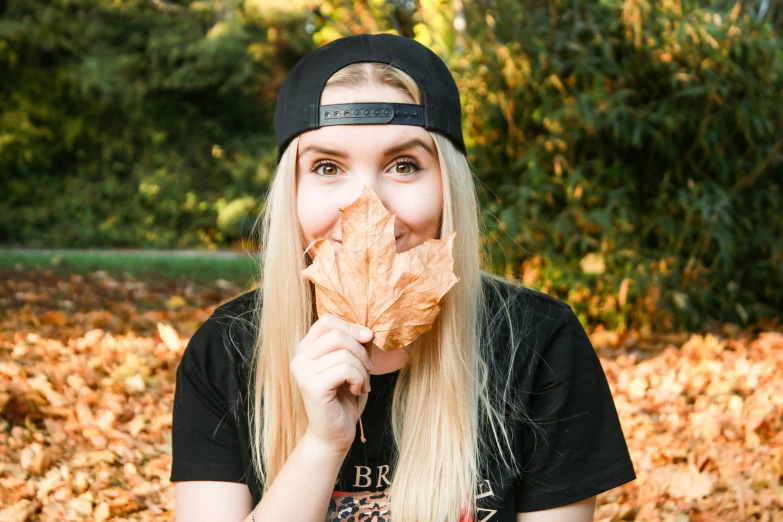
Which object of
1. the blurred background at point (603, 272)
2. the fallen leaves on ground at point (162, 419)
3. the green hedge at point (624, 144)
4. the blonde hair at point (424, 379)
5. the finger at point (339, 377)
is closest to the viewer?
the finger at point (339, 377)

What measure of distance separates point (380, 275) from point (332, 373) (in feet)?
0.66

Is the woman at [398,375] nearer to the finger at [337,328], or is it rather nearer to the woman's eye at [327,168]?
the woman's eye at [327,168]

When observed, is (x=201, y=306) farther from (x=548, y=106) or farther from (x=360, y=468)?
(x=360, y=468)

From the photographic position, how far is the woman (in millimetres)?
1593

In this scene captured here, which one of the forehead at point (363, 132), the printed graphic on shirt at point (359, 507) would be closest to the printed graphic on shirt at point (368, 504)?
the printed graphic on shirt at point (359, 507)

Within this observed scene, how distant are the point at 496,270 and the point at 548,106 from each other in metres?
1.00

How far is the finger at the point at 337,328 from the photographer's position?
1430mm

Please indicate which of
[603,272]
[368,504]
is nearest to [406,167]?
[368,504]

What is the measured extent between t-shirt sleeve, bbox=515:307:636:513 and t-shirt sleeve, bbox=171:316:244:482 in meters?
0.68

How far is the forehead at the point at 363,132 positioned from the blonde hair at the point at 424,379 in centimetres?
3

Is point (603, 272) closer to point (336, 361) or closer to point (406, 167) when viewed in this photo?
point (406, 167)

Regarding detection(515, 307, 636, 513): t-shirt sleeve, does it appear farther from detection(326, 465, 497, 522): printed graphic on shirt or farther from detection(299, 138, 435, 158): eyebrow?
detection(299, 138, 435, 158): eyebrow

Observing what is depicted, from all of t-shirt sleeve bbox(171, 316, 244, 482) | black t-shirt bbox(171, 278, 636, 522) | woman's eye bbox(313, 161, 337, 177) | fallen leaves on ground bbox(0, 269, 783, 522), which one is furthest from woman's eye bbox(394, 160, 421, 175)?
fallen leaves on ground bbox(0, 269, 783, 522)

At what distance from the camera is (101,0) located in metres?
15.5
